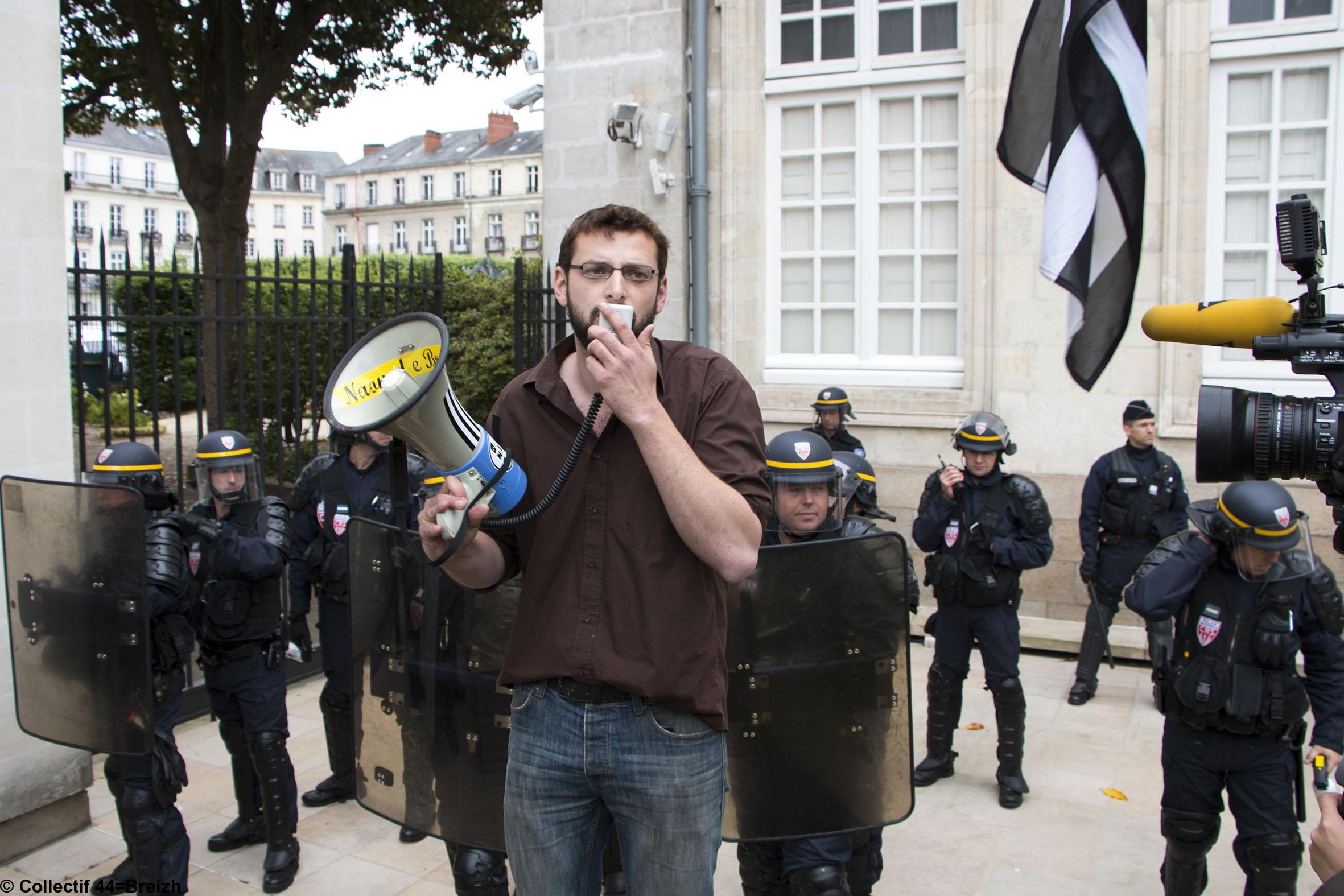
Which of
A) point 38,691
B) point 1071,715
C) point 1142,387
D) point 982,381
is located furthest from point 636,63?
point 38,691

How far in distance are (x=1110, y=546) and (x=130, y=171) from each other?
9478cm

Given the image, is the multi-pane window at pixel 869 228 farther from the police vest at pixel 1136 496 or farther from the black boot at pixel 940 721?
the black boot at pixel 940 721

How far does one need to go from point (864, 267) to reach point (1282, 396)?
6.86 meters

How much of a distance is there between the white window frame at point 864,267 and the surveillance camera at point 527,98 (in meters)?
2.77

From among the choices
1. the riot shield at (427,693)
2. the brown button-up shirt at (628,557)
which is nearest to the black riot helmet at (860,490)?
the riot shield at (427,693)

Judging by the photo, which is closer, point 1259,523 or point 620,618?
point 620,618

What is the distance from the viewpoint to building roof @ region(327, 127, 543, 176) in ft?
255

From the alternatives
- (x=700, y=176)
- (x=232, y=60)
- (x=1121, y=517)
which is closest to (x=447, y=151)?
(x=232, y=60)

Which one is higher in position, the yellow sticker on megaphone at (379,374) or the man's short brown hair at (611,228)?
the man's short brown hair at (611,228)

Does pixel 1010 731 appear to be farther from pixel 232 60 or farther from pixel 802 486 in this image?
pixel 232 60

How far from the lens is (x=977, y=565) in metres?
5.52

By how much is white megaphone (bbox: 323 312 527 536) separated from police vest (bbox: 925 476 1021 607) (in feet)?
13.1

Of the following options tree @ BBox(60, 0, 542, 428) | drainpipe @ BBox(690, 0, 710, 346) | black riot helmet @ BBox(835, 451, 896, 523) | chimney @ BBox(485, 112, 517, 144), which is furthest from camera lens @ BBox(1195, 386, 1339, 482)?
chimney @ BBox(485, 112, 517, 144)

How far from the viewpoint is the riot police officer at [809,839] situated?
353 centimetres
